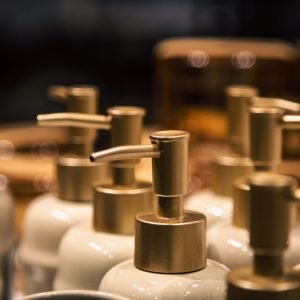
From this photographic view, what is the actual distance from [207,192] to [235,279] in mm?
169

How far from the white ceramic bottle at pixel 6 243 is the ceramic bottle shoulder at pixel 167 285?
0.12 meters

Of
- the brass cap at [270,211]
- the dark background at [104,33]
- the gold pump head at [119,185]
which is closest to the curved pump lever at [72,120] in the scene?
the gold pump head at [119,185]

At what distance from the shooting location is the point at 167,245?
311 mm

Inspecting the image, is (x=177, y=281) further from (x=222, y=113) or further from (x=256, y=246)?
(x=222, y=113)

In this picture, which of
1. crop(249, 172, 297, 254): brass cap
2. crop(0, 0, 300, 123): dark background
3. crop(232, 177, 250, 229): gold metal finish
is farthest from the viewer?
crop(0, 0, 300, 123): dark background

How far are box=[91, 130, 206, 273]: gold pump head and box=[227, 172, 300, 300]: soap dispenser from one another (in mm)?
48

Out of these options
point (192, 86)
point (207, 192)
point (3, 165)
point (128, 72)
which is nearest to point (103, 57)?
point (128, 72)

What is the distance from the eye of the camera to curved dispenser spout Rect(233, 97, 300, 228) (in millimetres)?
332

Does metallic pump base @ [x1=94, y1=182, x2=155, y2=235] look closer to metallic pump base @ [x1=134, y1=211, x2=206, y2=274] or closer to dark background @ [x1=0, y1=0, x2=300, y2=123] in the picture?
metallic pump base @ [x1=134, y1=211, x2=206, y2=274]

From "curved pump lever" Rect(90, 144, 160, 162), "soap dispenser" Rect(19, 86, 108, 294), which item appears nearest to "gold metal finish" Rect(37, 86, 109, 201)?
"soap dispenser" Rect(19, 86, 108, 294)

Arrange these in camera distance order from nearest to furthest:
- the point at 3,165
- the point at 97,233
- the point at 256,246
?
1. the point at 256,246
2. the point at 97,233
3. the point at 3,165

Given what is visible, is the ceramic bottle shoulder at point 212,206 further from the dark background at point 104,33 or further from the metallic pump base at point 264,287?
the dark background at point 104,33

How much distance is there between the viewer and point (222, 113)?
72cm

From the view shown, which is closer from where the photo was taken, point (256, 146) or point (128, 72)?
point (256, 146)
